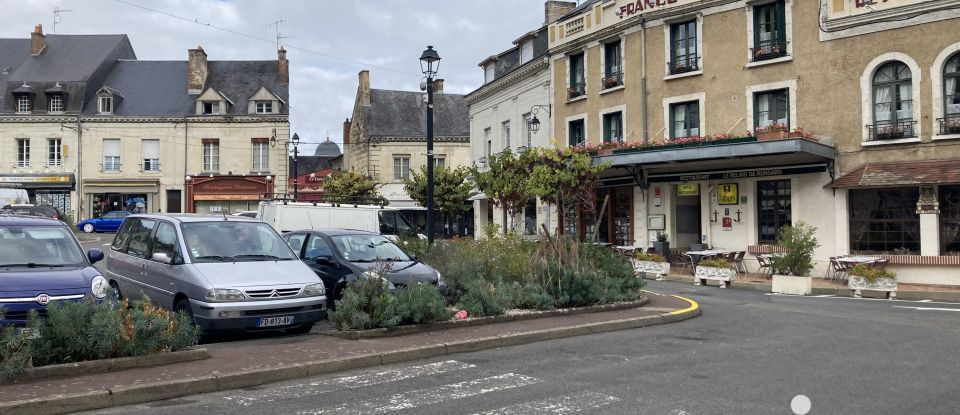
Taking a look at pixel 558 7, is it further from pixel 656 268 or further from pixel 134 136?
pixel 134 136

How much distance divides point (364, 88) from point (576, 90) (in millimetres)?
28945

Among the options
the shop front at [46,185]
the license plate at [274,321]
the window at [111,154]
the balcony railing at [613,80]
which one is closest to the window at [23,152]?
the shop front at [46,185]

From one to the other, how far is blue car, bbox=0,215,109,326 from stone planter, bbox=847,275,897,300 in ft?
49.7

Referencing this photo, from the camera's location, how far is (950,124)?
18.7 metres

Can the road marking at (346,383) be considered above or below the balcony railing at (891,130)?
below

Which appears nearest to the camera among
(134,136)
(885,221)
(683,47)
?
(885,221)

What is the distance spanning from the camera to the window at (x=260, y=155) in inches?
1845

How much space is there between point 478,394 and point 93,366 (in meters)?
3.77

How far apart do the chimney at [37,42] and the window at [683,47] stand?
4169 cm

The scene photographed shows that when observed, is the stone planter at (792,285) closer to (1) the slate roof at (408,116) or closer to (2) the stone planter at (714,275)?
(2) the stone planter at (714,275)

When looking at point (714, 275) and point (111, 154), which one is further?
point (111, 154)

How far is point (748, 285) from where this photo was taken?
19.1 m

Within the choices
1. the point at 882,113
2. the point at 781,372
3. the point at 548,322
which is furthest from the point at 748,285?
the point at 781,372

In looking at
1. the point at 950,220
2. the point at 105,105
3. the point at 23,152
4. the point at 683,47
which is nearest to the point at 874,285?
the point at 950,220
